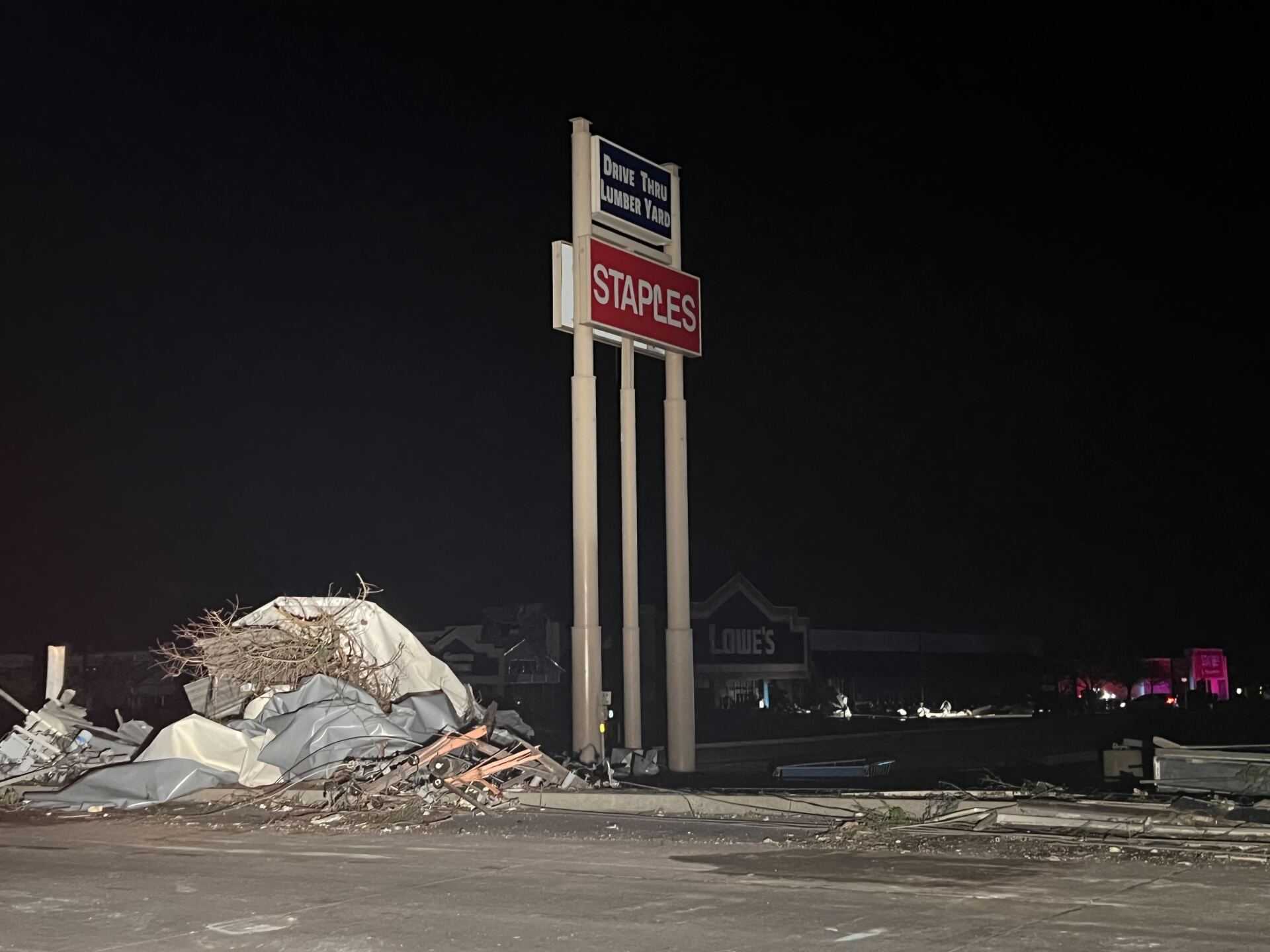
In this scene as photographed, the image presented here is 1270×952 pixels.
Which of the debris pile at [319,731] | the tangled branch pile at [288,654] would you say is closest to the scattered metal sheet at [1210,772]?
the debris pile at [319,731]

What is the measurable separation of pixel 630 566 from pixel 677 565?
1.44 m

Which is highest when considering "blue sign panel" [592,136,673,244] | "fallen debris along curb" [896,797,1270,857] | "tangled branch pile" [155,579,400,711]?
"blue sign panel" [592,136,673,244]

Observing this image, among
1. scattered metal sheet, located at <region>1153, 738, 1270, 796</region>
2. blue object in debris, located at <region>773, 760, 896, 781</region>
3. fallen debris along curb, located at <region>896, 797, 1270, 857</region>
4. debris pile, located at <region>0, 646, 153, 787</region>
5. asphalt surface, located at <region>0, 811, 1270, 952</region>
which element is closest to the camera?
asphalt surface, located at <region>0, 811, 1270, 952</region>

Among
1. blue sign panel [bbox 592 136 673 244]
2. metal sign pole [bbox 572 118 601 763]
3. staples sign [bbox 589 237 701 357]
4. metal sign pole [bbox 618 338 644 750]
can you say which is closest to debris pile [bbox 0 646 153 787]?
metal sign pole [bbox 572 118 601 763]

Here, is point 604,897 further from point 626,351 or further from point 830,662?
point 830,662

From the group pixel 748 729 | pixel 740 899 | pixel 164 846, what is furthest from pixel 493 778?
pixel 748 729

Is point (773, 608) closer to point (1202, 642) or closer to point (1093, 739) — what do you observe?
point (1093, 739)

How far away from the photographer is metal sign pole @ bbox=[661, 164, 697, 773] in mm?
22984

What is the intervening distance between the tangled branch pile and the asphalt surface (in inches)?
232

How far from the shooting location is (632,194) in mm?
22969

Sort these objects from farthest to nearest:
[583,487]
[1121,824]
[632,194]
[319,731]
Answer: [632,194] < [583,487] < [319,731] < [1121,824]

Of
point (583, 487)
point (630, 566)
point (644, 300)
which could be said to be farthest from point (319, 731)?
point (644, 300)

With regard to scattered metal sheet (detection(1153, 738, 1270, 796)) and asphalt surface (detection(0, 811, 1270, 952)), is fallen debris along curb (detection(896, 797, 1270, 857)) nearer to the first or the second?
asphalt surface (detection(0, 811, 1270, 952))

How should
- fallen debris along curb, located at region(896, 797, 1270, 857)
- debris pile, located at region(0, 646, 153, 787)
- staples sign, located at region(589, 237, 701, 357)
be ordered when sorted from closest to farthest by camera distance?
fallen debris along curb, located at region(896, 797, 1270, 857) → debris pile, located at region(0, 646, 153, 787) → staples sign, located at region(589, 237, 701, 357)
